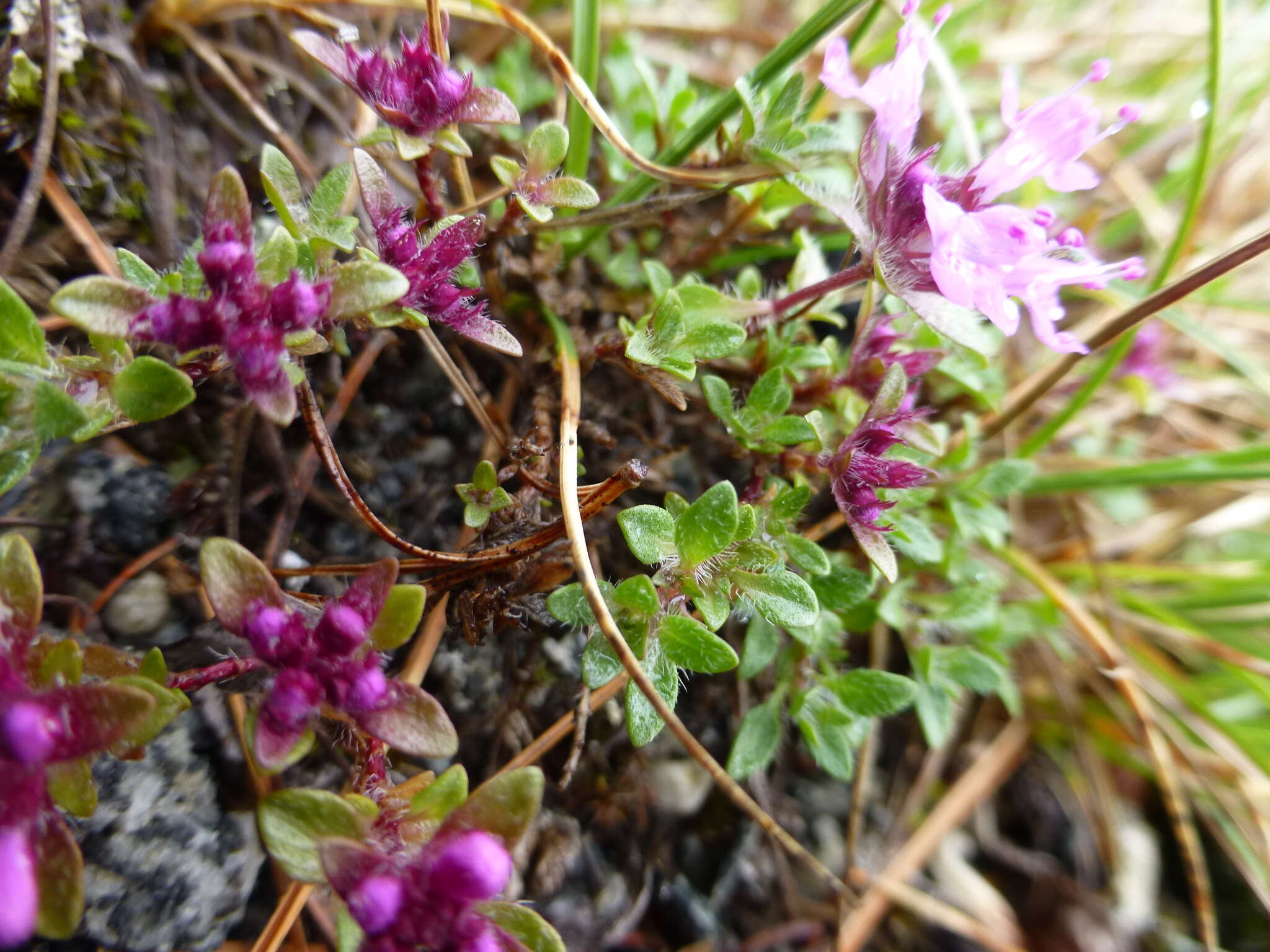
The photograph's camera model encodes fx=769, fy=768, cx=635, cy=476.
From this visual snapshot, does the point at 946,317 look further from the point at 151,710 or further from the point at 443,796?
the point at 151,710

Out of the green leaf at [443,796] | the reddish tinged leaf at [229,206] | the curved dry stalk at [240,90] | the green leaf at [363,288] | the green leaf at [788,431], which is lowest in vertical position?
the green leaf at [443,796]

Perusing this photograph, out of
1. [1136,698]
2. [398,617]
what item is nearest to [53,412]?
[398,617]

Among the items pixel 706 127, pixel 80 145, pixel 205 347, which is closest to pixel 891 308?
pixel 706 127

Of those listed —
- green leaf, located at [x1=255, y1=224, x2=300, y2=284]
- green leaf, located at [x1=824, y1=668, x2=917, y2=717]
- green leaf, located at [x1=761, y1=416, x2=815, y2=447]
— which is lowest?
green leaf, located at [x1=824, y1=668, x2=917, y2=717]

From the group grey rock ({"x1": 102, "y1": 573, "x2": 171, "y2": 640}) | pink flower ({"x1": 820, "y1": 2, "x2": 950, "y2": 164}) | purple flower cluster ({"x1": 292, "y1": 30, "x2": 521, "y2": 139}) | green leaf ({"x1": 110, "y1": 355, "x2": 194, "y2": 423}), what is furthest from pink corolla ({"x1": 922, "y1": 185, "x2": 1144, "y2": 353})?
grey rock ({"x1": 102, "y1": 573, "x2": 171, "y2": 640})

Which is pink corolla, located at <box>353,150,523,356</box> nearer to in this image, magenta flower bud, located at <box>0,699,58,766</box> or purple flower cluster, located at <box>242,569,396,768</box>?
purple flower cluster, located at <box>242,569,396,768</box>

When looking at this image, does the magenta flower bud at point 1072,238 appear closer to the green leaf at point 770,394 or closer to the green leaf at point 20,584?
the green leaf at point 770,394

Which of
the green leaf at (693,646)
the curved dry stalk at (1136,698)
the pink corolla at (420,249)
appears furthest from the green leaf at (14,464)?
the curved dry stalk at (1136,698)
